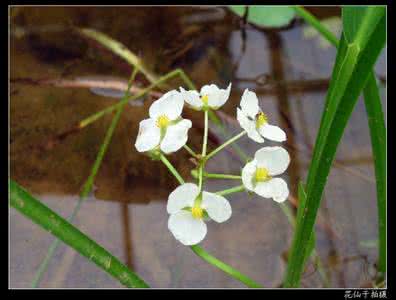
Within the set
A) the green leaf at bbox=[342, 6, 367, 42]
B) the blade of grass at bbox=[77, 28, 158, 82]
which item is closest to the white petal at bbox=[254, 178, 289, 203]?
the green leaf at bbox=[342, 6, 367, 42]

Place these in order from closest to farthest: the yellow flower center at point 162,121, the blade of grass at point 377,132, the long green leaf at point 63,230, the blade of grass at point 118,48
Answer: the long green leaf at point 63,230 < the yellow flower center at point 162,121 < the blade of grass at point 377,132 < the blade of grass at point 118,48

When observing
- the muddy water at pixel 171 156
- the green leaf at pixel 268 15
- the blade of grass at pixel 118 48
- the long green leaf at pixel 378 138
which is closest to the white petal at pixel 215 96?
the long green leaf at pixel 378 138

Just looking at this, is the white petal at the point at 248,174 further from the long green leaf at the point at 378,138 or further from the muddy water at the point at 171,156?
the muddy water at the point at 171,156

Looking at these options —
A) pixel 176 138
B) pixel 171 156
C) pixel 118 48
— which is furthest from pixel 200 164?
pixel 118 48

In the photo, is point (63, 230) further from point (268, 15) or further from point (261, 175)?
point (268, 15)

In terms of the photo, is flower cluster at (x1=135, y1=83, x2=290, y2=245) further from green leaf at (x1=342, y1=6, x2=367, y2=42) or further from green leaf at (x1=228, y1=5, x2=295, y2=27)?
green leaf at (x1=228, y1=5, x2=295, y2=27)

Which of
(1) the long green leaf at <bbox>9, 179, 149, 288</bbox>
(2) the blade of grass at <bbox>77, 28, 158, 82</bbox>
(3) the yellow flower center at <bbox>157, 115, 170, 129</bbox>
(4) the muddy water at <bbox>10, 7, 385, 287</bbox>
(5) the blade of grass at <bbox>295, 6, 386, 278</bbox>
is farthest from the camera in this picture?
(2) the blade of grass at <bbox>77, 28, 158, 82</bbox>
